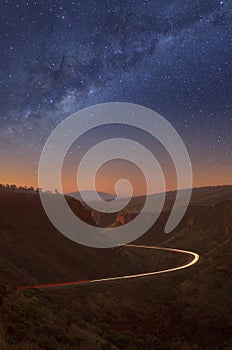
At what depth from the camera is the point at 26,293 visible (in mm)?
24125

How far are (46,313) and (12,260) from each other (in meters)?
18.9

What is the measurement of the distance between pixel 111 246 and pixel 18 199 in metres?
17.6

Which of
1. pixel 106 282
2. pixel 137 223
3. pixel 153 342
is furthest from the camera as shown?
pixel 137 223

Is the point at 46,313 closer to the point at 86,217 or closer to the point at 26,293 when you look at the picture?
the point at 26,293

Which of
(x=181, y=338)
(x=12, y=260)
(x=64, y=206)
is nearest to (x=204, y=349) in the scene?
(x=181, y=338)

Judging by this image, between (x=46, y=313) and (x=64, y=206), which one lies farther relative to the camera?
(x=64, y=206)

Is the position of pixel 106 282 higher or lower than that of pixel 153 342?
higher

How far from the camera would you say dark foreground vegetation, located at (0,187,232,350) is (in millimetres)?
17750

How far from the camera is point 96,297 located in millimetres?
29547

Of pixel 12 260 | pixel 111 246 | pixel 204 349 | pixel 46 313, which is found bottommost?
pixel 204 349

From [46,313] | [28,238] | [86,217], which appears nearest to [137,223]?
[86,217]

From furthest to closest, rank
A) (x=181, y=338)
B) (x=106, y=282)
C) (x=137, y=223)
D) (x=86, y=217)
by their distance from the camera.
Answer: (x=137, y=223) < (x=86, y=217) < (x=106, y=282) < (x=181, y=338)

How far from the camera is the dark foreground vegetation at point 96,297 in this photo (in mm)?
17750

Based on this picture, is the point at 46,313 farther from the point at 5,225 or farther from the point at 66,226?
the point at 66,226
